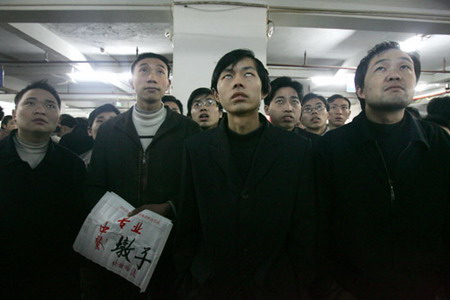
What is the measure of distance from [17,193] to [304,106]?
2.90 metres

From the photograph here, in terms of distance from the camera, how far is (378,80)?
1.50m

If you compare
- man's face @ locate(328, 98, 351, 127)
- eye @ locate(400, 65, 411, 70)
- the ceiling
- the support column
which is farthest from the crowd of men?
the ceiling

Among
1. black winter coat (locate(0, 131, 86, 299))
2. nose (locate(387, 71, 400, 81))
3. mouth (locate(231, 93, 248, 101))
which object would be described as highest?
nose (locate(387, 71, 400, 81))

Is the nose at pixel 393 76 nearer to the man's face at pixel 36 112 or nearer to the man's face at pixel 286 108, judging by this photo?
the man's face at pixel 286 108

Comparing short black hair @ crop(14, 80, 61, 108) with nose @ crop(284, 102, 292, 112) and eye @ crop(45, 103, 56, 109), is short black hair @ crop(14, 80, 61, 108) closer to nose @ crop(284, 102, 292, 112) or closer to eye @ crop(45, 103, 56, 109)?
eye @ crop(45, 103, 56, 109)

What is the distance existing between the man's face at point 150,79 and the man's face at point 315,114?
73.0 inches

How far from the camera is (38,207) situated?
1.71 meters

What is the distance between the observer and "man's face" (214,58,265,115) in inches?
56.0

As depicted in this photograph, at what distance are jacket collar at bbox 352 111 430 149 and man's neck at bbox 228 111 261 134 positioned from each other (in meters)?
0.58

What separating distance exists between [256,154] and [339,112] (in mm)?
2766

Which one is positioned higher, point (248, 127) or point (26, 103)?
point (26, 103)

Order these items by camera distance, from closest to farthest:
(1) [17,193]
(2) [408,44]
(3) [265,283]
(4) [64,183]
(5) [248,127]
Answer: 1. (3) [265,283]
2. (5) [248,127]
3. (1) [17,193]
4. (4) [64,183]
5. (2) [408,44]

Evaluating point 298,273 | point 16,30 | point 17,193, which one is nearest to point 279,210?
point 298,273

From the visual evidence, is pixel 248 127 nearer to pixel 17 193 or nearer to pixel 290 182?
pixel 290 182
